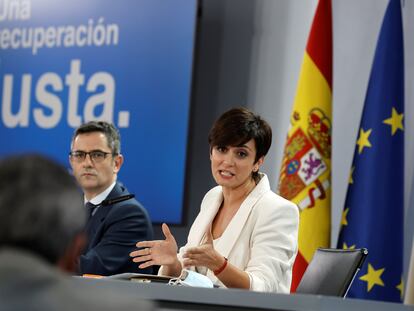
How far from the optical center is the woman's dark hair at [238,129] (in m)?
3.47

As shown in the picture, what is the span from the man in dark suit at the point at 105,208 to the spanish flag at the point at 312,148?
3.58 ft

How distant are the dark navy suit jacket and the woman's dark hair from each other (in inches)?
29.2

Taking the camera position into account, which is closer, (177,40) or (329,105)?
(329,105)

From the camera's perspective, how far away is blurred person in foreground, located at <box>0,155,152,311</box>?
975 millimetres

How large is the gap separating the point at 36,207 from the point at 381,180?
154 inches

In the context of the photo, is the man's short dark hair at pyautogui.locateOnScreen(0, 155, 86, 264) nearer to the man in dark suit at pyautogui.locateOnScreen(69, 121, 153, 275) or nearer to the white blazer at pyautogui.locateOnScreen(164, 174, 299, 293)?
Answer: the white blazer at pyautogui.locateOnScreen(164, 174, 299, 293)

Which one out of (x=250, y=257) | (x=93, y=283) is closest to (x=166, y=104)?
(x=250, y=257)

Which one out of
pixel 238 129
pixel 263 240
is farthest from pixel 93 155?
pixel 263 240

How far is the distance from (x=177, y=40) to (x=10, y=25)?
4.37 ft

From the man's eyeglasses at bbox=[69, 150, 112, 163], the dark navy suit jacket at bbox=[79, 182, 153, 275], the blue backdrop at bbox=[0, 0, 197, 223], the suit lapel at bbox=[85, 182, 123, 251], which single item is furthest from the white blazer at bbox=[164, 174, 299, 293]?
the blue backdrop at bbox=[0, 0, 197, 223]

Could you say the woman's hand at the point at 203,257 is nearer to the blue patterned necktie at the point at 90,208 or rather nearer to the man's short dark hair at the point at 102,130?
the blue patterned necktie at the point at 90,208

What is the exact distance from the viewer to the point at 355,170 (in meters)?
4.87

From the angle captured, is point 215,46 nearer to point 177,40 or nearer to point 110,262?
point 177,40

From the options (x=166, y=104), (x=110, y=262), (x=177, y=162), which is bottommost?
(x=110, y=262)
